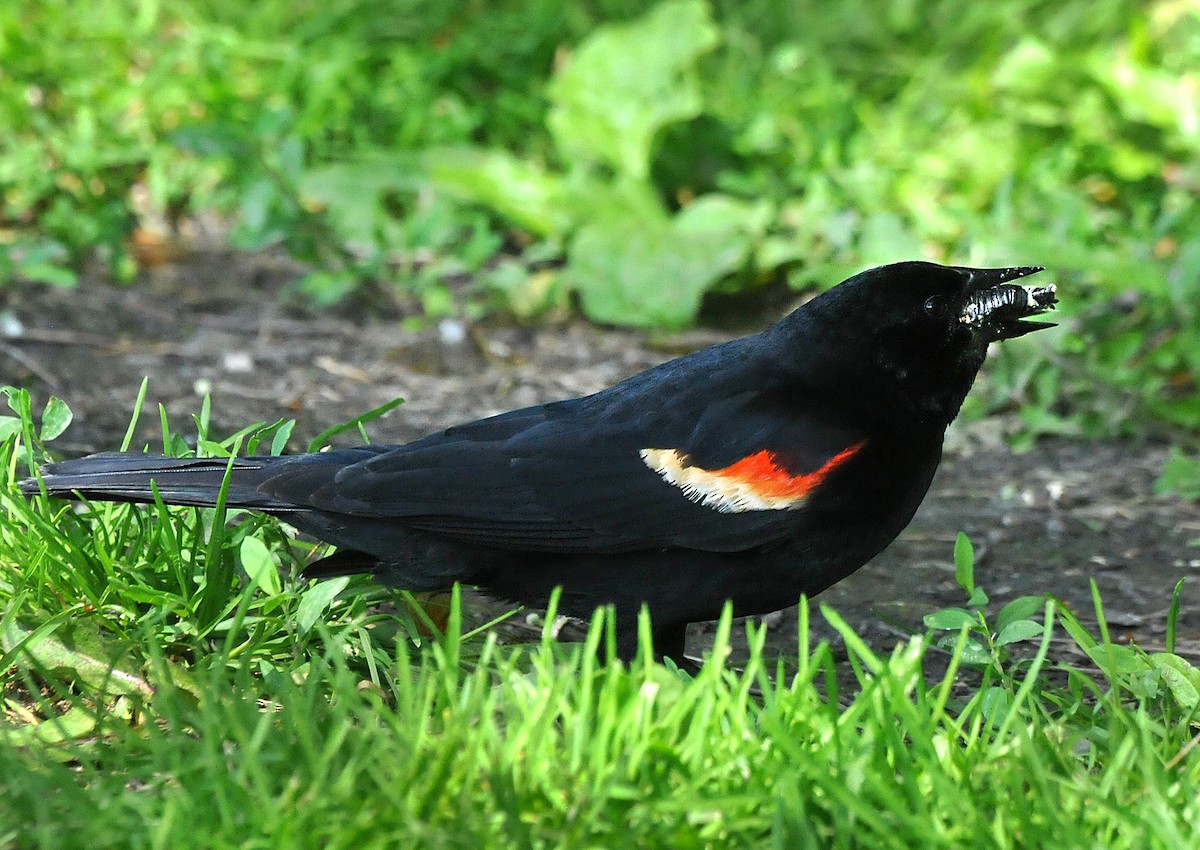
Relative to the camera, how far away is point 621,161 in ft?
18.6

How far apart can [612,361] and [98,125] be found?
245 centimetres

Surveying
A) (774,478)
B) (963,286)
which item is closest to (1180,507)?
(963,286)

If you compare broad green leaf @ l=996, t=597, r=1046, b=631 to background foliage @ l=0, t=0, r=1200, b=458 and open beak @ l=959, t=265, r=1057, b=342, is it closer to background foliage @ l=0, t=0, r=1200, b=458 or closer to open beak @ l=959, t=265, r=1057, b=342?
open beak @ l=959, t=265, r=1057, b=342

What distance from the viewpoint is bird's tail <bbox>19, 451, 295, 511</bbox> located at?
273cm

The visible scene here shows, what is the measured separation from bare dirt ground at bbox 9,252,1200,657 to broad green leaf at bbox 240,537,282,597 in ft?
3.24

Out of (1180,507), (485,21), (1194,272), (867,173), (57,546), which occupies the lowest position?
(1180,507)

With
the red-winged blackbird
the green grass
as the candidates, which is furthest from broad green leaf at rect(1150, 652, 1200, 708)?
the red-winged blackbird

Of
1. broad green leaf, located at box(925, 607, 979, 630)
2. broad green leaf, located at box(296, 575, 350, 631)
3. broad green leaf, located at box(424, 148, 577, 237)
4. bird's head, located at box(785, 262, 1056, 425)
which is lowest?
broad green leaf, located at box(925, 607, 979, 630)

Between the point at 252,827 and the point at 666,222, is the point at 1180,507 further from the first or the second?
the point at 252,827

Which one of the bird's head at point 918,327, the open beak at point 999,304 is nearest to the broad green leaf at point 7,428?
the bird's head at point 918,327

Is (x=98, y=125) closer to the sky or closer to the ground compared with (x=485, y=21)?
closer to the ground

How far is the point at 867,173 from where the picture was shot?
5.78m

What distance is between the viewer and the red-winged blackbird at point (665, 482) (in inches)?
106

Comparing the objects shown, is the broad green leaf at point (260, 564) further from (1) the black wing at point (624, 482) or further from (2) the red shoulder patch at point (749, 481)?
(2) the red shoulder patch at point (749, 481)
